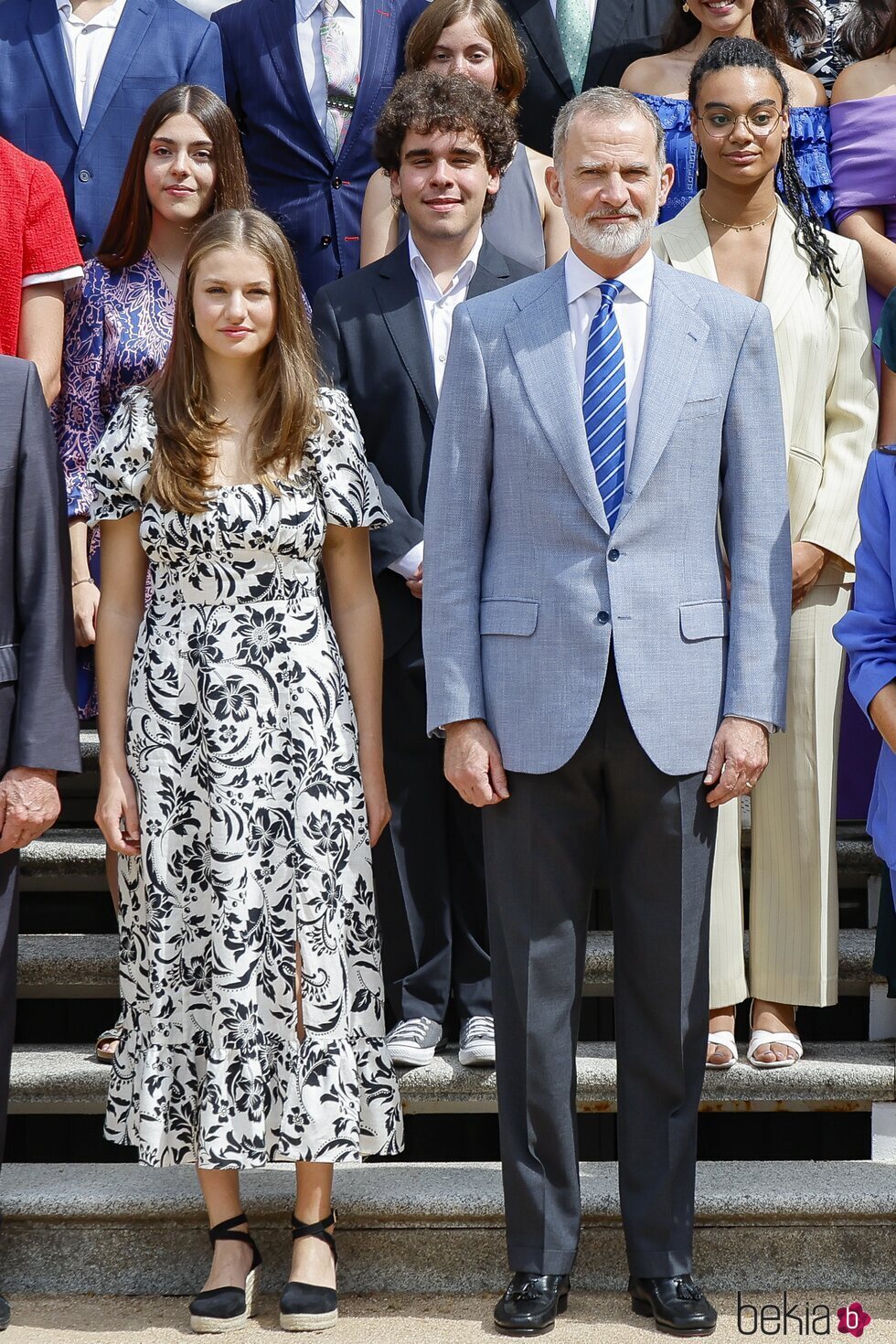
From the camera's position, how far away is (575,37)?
15.9 ft

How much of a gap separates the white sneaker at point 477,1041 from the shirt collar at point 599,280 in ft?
4.96

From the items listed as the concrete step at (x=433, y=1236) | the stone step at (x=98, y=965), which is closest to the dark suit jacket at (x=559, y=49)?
the stone step at (x=98, y=965)

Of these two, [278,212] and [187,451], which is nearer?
[187,451]

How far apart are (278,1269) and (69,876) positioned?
52.8 inches

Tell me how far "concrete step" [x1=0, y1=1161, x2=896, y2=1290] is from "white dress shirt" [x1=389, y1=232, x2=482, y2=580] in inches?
69.3

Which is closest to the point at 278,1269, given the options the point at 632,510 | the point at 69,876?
the point at 69,876

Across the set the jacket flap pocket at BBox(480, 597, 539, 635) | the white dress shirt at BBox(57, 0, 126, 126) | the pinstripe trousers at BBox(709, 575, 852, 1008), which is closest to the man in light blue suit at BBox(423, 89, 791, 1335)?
the jacket flap pocket at BBox(480, 597, 539, 635)

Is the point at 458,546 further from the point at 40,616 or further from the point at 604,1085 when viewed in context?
the point at 604,1085

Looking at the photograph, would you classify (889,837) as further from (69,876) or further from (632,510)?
(69,876)

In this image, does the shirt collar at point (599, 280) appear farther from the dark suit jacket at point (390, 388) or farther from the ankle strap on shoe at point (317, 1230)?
the ankle strap on shoe at point (317, 1230)

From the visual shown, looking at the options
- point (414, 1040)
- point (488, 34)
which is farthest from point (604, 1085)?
point (488, 34)

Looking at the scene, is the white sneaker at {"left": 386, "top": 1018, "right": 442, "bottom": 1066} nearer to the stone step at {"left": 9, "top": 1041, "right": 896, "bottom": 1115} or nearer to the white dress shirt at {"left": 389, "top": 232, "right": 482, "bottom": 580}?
the stone step at {"left": 9, "top": 1041, "right": 896, "bottom": 1115}

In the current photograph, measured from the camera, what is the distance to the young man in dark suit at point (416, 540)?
11.8 feet

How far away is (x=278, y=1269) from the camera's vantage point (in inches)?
127
